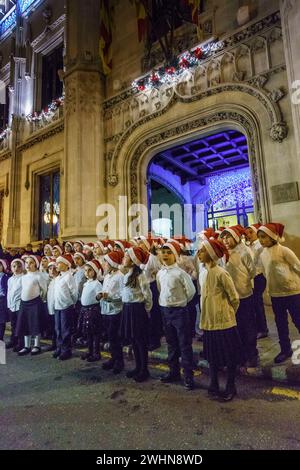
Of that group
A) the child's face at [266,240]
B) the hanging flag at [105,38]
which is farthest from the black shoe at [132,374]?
the hanging flag at [105,38]

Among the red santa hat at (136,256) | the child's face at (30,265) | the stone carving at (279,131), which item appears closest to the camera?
the red santa hat at (136,256)

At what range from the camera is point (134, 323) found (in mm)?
3871

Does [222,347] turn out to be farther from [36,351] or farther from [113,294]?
[36,351]

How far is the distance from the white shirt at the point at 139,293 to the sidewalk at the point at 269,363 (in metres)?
1.02

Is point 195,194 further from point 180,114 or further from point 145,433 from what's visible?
point 145,433

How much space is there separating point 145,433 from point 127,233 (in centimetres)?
734

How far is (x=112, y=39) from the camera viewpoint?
35.8 feet

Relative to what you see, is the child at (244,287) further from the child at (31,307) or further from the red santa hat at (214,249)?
the child at (31,307)

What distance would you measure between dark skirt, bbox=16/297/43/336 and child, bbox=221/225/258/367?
3517 mm

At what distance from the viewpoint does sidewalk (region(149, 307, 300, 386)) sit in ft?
11.1

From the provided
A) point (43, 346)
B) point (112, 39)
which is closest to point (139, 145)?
point (112, 39)

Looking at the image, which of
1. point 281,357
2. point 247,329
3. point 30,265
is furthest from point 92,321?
point 281,357

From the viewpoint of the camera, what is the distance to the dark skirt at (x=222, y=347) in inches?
123

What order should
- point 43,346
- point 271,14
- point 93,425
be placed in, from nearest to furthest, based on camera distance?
point 93,425 < point 43,346 < point 271,14
